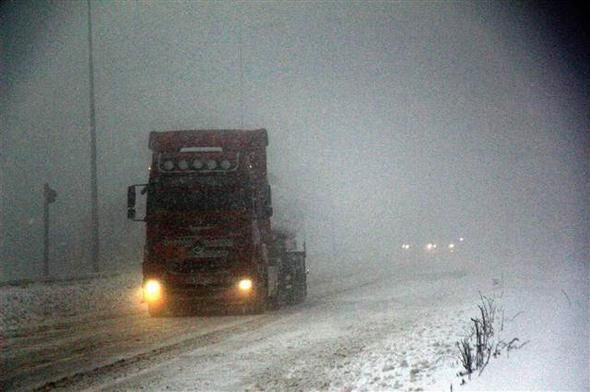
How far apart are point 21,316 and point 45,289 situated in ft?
9.31

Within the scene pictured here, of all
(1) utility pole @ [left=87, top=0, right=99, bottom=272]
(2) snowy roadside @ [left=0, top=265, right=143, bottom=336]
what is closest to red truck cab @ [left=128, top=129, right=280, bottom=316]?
(2) snowy roadside @ [left=0, top=265, right=143, bottom=336]

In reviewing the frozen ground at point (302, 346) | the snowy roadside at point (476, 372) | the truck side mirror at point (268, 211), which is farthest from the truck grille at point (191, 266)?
the snowy roadside at point (476, 372)

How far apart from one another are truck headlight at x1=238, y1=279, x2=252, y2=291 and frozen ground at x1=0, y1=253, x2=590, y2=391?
2.30ft

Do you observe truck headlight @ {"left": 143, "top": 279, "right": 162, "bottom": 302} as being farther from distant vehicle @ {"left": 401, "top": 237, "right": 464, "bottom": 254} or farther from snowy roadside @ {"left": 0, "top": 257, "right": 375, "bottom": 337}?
distant vehicle @ {"left": 401, "top": 237, "right": 464, "bottom": 254}

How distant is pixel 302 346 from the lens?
39.1ft

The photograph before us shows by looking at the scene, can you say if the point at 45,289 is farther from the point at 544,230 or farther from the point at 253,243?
the point at 544,230

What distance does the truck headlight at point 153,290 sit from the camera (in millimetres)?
17820

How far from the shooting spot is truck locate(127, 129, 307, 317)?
17781 mm

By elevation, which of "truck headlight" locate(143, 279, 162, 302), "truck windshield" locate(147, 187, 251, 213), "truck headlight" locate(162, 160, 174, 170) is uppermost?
"truck headlight" locate(162, 160, 174, 170)

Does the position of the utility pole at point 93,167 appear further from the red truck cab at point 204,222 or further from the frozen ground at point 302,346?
the red truck cab at point 204,222

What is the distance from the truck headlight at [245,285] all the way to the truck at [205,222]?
24 millimetres

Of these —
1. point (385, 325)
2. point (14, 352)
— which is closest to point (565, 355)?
point (385, 325)

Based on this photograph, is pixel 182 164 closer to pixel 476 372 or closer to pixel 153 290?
pixel 153 290

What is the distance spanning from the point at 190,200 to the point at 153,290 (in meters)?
2.35
